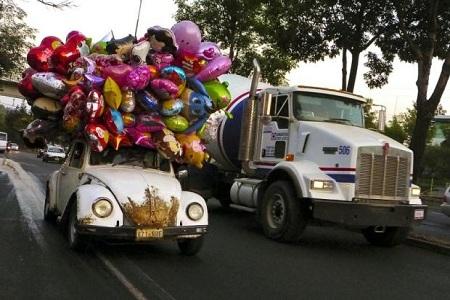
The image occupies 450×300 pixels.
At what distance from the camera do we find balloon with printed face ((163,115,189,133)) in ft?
29.8

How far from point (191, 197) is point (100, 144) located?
1.48 m

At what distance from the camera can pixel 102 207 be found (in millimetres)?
7586

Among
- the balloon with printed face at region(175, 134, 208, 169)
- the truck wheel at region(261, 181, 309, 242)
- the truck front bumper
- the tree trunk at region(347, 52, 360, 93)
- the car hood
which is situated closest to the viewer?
the car hood

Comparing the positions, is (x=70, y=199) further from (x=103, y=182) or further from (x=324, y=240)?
(x=324, y=240)

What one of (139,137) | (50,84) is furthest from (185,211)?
(50,84)

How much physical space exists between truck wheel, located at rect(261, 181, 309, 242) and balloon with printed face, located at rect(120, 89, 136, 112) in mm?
3345

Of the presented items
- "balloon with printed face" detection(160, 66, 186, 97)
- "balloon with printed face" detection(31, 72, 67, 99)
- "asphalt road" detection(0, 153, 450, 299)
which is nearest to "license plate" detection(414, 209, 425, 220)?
"asphalt road" detection(0, 153, 450, 299)

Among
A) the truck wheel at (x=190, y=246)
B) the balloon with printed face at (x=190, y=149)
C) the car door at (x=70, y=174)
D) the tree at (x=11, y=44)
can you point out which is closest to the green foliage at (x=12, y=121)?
the tree at (x=11, y=44)

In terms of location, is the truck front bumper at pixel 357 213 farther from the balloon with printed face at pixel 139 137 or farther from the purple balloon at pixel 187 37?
the purple balloon at pixel 187 37

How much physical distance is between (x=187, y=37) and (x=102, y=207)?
10.6 feet

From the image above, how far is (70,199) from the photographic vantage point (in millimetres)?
8539

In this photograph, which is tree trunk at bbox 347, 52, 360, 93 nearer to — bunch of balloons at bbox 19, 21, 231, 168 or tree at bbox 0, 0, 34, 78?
bunch of balloons at bbox 19, 21, 231, 168

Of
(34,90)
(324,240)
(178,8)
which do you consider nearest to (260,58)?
(178,8)

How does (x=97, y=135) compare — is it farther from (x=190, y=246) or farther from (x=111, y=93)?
(x=190, y=246)
